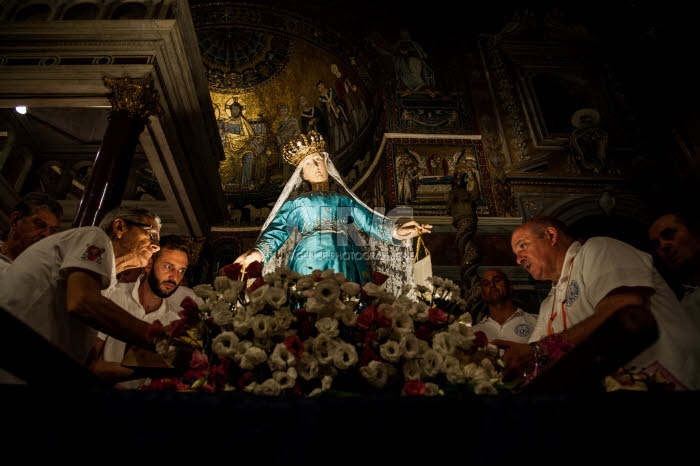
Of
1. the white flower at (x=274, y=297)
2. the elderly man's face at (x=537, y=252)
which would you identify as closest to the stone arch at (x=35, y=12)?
the white flower at (x=274, y=297)

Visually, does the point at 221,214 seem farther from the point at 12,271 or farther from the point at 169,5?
the point at 12,271

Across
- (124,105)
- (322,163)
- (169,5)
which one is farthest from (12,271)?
(169,5)

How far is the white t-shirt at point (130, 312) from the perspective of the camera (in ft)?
8.23

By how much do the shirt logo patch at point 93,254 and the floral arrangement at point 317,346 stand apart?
480 millimetres

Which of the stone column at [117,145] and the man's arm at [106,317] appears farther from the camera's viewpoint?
the stone column at [117,145]

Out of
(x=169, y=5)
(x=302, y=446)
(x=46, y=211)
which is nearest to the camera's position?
(x=302, y=446)

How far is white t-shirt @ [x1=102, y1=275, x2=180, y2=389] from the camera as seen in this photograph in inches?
98.8

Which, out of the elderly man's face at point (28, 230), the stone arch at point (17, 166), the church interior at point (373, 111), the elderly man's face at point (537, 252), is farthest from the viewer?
the stone arch at point (17, 166)

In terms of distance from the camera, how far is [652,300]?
1840 millimetres

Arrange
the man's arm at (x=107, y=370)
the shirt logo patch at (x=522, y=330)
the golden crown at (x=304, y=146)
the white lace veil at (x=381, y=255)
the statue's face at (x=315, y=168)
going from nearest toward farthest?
1. the man's arm at (x=107, y=370)
2. the shirt logo patch at (x=522, y=330)
3. the white lace veil at (x=381, y=255)
4. the statue's face at (x=315, y=168)
5. the golden crown at (x=304, y=146)

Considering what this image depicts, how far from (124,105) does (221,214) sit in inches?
111

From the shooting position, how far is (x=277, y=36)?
9.02m

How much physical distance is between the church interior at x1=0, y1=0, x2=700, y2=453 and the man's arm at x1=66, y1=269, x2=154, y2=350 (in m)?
2.79

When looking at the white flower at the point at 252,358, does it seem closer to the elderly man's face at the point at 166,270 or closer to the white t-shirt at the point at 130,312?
the white t-shirt at the point at 130,312
